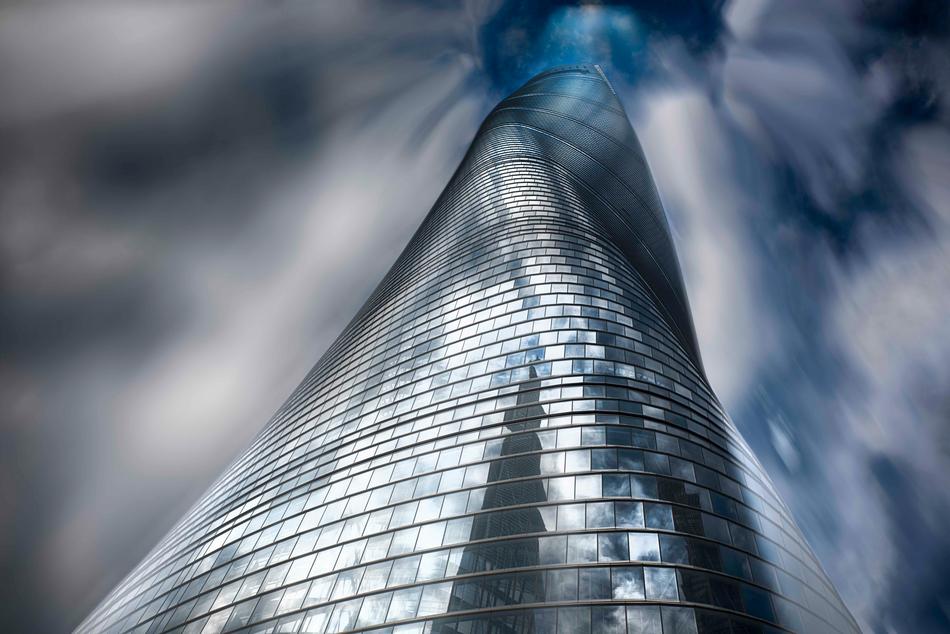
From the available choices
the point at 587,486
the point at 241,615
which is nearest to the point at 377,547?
the point at 241,615

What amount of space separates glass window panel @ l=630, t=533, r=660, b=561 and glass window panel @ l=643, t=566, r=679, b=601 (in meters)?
0.64

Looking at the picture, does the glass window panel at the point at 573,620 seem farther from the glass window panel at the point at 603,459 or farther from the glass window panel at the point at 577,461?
the glass window panel at the point at 603,459

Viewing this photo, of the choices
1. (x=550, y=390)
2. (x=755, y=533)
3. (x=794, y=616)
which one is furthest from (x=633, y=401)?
(x=794, y=616)

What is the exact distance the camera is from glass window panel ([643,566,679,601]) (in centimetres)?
2283

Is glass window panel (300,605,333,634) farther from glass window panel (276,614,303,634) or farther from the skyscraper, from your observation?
glass window panel (276,614,303,634)

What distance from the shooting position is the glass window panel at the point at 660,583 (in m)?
22.8

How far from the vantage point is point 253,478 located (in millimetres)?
50312

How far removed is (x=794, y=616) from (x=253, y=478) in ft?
138

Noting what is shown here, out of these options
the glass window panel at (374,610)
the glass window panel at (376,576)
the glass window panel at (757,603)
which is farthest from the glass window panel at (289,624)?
the glass window panel at (757,603)

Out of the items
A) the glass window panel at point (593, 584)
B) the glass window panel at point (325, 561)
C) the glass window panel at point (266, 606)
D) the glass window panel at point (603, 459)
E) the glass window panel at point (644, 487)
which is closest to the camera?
the glass window panel at point (593, 584)

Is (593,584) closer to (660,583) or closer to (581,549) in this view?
(581,549)

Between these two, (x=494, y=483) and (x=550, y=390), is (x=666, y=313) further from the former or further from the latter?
(x=494, y=483)

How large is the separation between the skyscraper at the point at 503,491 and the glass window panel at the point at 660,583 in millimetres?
135

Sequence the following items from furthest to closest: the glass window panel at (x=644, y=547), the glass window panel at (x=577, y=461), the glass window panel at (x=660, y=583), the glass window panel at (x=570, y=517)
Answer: the glass window panel at (x=577, y=461) < the glass window panel at (x=570, y=517) < the glass window panel at (x=644, y=547) < the glass window panel at (x=660, y=583)
